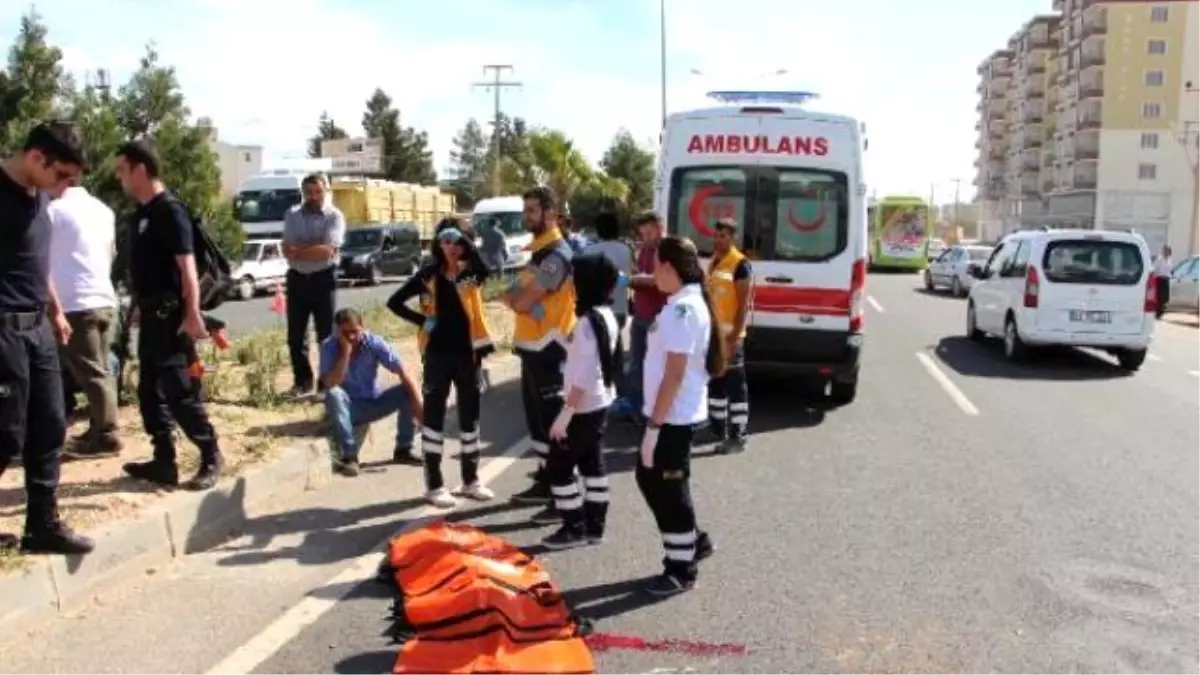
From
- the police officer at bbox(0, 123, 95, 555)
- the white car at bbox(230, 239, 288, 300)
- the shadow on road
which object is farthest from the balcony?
the police officer at bbox(0, 123, 95, 555)

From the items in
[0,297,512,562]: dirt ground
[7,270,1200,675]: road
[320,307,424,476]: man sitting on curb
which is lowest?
[7,270,1200,675]: road

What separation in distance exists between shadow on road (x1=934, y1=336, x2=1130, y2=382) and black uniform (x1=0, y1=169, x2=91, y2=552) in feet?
35.1

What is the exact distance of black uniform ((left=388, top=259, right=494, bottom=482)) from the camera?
6359 mm

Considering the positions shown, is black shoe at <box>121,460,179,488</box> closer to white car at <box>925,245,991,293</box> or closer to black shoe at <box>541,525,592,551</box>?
black shoe at <box>541,525,592,551</box>

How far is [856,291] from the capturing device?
32.2ft

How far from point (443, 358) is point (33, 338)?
219 centimetres

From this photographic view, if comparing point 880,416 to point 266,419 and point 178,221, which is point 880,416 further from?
point 178,221

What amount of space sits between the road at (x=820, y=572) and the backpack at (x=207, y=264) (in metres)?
1.32

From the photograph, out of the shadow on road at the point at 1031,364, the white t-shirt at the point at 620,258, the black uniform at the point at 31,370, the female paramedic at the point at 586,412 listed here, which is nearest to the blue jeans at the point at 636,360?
the white t-shirt at the point at 620,258

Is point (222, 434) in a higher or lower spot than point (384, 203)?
lower

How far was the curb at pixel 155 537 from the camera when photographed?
450cm

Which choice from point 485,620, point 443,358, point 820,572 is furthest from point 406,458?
point 485,620

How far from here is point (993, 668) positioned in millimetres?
4273

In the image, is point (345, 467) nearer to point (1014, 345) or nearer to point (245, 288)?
point (1014, 345)
